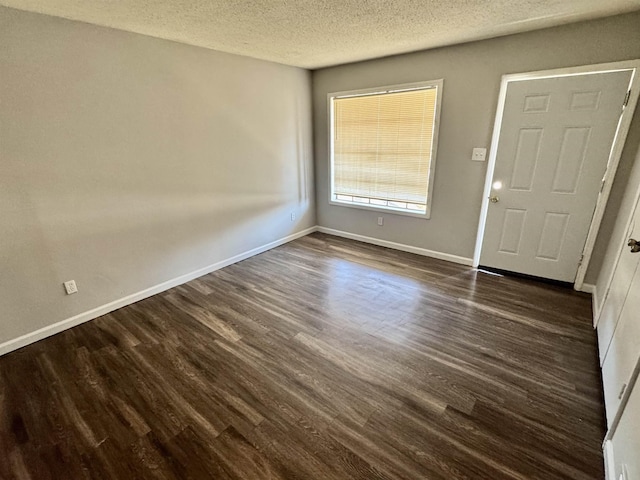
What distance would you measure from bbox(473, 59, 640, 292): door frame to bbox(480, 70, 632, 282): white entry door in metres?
0.03

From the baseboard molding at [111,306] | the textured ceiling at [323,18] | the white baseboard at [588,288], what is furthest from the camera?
the white baseboard at [588,288]

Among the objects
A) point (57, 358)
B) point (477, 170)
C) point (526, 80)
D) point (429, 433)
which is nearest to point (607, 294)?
point (477, 170)

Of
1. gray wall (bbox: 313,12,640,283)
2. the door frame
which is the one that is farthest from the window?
the door frame

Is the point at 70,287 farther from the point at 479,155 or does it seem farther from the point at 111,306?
the point at 479,155

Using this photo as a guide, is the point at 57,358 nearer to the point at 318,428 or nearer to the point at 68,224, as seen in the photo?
the point at 68,224

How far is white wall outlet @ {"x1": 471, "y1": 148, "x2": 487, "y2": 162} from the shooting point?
10.4 feet

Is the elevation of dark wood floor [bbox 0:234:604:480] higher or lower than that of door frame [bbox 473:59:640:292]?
lower

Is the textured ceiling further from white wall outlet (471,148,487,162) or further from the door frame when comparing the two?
white wall outlet (471,148,487,162)

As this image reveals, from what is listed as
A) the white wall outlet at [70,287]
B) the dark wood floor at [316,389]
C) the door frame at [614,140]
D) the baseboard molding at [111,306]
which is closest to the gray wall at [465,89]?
the door frame at [614,140]

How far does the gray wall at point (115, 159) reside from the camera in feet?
6.91

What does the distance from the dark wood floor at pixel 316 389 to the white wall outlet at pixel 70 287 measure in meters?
0.33

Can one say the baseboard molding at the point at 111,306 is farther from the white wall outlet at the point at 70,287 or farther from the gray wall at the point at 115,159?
the white wall outlet at the point at 70,287

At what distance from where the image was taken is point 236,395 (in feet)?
6.05

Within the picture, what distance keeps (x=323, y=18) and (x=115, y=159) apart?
2.10m
